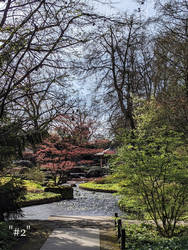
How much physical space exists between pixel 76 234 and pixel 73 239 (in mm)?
443

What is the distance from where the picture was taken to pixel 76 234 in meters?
6.77

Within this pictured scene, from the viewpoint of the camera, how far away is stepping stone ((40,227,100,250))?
18.9 feet

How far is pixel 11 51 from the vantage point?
658 cm

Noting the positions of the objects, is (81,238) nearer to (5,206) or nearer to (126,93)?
(5,206)

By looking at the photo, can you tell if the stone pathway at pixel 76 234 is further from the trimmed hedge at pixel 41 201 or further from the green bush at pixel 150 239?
the trimmed hedge at pixel 41 201

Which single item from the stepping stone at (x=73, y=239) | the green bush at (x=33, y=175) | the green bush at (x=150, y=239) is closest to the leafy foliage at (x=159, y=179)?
the green bush at (x=150, y=239)

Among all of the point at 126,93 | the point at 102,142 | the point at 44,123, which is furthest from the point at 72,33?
the point at 102,142

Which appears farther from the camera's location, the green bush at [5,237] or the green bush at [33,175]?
the green bush at [33,175]

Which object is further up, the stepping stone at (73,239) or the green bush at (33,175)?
the green bush at (33,175)

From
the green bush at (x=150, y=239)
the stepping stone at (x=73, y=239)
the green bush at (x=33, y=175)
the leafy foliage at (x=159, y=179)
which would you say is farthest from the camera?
the green bush at (x=33, y=175)

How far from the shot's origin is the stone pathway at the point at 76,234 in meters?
5.85

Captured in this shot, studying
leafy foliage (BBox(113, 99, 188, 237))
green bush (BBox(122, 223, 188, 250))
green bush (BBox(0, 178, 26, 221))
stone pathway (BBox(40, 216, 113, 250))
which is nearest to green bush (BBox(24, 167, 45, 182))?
green bush (BBox(0, 178, 26, 221))

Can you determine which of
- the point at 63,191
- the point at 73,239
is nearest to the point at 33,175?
the point at 63,191

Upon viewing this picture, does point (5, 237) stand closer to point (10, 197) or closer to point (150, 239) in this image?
point (10, 197)
